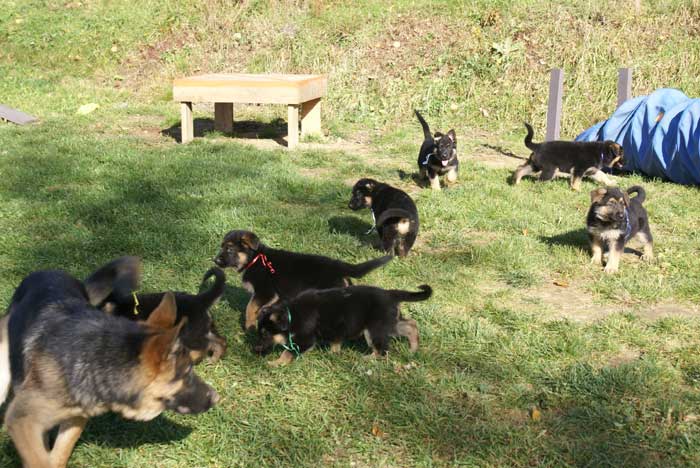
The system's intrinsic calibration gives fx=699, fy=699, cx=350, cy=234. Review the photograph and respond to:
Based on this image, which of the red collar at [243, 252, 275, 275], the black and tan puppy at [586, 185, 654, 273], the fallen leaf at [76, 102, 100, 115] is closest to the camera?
the red collar at [243, 252, 275, 275]

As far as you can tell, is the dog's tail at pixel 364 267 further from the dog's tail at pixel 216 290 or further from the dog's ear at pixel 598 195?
the dog's ear at pixel 598 195

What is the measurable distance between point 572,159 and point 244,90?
17.4 ft

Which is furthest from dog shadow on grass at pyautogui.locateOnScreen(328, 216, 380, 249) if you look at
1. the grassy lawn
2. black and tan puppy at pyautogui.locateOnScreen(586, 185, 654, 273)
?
black and tan puppy at pyautogui.locateOnScreen(586, 185, 654, 273)

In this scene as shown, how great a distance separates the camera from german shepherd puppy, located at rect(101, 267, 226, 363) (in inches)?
174

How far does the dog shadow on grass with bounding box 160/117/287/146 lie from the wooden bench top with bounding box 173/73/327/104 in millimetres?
945

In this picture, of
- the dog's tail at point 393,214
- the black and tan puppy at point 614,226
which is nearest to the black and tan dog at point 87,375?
the dog's tail at point 393,214

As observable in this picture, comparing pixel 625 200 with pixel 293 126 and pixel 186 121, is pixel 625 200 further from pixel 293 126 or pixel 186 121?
pixel 186 121

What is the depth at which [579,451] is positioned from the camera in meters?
3.81

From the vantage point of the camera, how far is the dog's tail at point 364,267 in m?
5.07

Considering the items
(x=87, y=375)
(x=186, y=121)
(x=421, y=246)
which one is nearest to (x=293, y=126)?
(x=186, y=121)

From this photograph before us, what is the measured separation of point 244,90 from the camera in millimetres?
11484

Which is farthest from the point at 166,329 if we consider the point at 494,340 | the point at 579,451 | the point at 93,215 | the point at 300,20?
the point at 300,20

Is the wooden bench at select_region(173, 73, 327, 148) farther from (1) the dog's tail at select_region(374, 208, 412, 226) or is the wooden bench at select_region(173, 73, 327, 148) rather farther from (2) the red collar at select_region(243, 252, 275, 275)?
(2) the red collar at select_region(243, 252, 275, 275)

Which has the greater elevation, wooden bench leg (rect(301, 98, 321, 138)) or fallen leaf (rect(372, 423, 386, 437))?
wooden bench leg (rect(301, 98, 321, 138))
